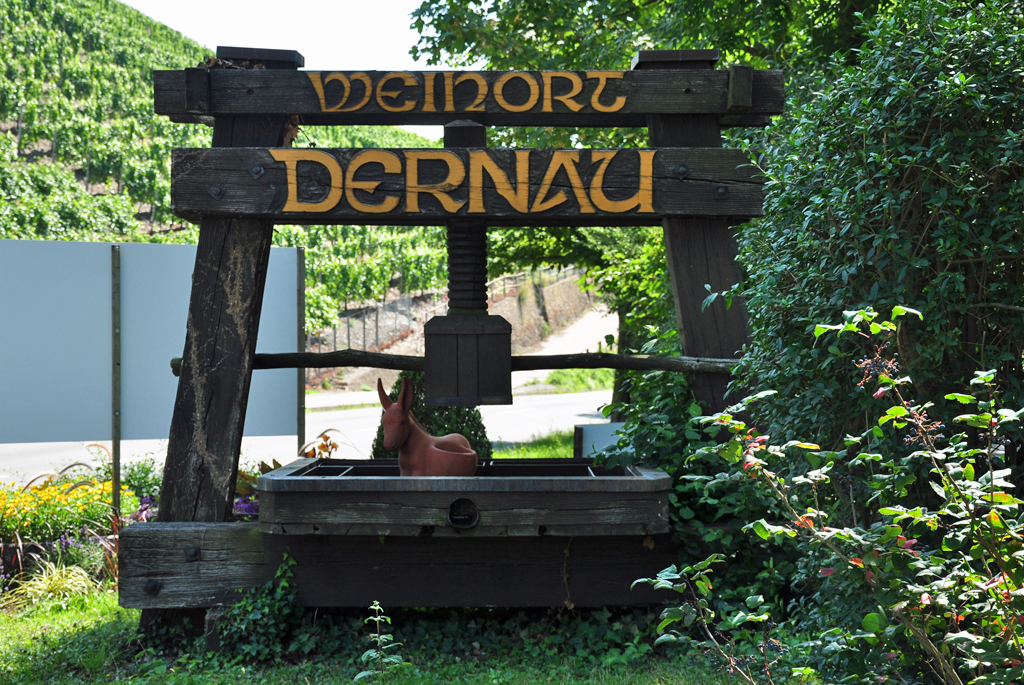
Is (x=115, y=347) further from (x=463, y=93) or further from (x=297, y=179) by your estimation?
(x=463, y=93)

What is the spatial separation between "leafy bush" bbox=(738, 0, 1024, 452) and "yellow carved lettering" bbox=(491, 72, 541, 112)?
5.22 ft

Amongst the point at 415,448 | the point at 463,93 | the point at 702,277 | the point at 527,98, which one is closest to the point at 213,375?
the point at 415,448

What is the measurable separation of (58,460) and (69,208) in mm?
24339

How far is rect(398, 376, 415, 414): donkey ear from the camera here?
396 cm

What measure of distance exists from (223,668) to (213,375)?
1.44m

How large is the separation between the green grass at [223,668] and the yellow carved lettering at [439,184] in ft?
7.37

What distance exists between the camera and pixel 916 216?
8.95 ft

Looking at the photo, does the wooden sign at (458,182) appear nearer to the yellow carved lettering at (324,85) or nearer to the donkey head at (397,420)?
the yellow carved lettering at (324,85)

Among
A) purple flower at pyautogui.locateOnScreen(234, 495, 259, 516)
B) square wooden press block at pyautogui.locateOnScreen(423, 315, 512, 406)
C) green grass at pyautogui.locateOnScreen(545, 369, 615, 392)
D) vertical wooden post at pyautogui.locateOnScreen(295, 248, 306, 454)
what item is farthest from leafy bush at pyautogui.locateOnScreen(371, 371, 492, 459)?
green grass at pyautogui.locateOnScreen(545, 369, 615, 392)

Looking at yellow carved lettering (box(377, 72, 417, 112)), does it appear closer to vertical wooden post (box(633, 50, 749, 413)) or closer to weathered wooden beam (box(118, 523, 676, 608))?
vertical wooden post (box(633, 50, 749, 413))

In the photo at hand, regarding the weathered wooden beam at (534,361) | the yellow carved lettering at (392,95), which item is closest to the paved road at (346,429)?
the weathered wooden beam at (534,361)

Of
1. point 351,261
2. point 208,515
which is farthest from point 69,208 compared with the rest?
point 208,515

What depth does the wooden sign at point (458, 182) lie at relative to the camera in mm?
4039

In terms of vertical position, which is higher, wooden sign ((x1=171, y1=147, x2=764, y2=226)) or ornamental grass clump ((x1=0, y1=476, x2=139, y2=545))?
wooden sign ((x1=171, y1=147, x2=764, y2=226))
